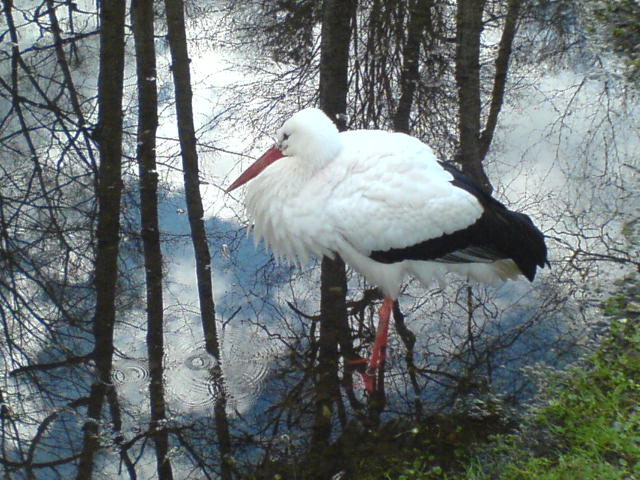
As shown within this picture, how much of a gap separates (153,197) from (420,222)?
218cm

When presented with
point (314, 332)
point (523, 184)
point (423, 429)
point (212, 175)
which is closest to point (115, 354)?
point (314, 332)

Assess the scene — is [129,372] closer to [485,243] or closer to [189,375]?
[189,375]

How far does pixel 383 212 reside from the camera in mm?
3020

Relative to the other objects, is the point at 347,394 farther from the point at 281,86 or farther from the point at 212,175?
the point at 281,86

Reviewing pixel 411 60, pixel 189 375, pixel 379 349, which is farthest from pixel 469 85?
pixel 189 375

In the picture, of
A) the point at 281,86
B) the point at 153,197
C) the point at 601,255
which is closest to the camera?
the point at 601,255

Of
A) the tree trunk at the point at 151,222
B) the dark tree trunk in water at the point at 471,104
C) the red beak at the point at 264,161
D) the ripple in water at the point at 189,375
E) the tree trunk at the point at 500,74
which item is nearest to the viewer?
the tree trunk at the point at 151,222

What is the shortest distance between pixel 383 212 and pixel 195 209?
6.20ft

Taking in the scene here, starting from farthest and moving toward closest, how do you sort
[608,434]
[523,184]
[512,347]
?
[523,184], [512,347], [608,434]

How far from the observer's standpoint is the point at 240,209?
16.1ft

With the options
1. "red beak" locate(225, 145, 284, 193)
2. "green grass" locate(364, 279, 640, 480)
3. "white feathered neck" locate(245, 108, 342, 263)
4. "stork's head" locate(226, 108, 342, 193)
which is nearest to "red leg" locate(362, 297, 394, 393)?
"white feathered neck" locate(245, 108, 342, 263)

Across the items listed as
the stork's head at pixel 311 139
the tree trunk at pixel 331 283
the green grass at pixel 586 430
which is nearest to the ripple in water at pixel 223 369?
the tree trunk at pixel 331 283

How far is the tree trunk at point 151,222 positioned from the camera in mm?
2832

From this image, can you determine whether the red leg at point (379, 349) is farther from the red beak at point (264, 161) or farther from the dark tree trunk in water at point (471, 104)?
the dark tree trunk in water at point (471, 104)
